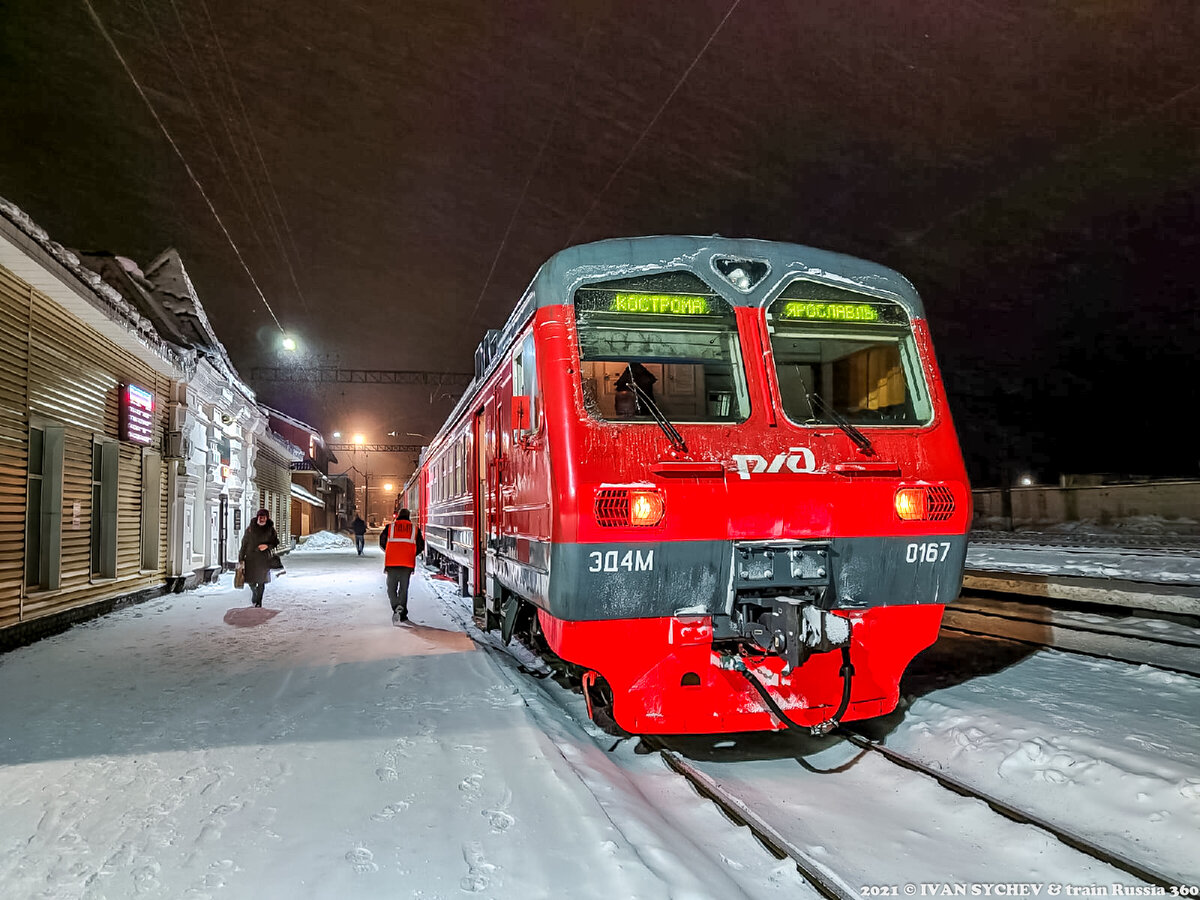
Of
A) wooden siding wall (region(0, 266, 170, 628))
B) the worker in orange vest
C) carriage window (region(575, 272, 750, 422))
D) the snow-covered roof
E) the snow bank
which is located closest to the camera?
carriage window (region(575, 272, 750, 422))

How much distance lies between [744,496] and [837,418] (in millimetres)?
942

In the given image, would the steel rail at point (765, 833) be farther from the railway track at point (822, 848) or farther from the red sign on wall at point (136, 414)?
the red sign on wall at point (136, 414)

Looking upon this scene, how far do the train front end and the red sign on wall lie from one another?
1065 centimetres

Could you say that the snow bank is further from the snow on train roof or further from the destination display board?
the destination display board

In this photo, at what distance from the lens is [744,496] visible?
4.85 m

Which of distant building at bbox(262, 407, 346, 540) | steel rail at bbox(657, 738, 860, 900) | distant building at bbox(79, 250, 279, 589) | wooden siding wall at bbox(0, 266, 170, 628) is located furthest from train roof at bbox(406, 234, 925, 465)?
distant building at bbox(262, 407, 346, 540)

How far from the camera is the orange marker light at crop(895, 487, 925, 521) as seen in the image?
512 cm

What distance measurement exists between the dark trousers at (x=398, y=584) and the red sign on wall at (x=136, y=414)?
5.43m

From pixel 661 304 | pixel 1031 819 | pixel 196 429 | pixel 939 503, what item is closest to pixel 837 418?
pixel 939 503

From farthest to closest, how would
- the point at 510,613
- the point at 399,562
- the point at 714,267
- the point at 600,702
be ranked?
the point at 399,562
the point at 510,613
the point at 600,702
the point at 714,267

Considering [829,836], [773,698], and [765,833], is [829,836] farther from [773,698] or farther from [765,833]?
[773,698]

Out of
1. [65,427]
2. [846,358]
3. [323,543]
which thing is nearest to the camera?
[846,358]

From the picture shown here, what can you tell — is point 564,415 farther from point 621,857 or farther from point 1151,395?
point 1151,395

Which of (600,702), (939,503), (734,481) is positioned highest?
(734,481)
